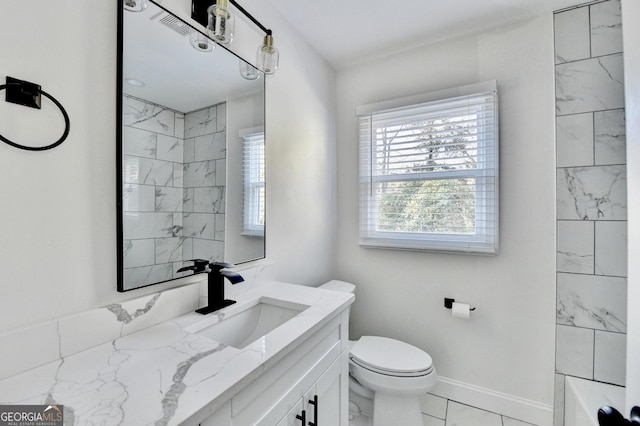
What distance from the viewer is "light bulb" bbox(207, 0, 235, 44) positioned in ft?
3.28

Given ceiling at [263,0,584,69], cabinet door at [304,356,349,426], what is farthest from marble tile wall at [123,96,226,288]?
ceiling at [263,0,584,69]

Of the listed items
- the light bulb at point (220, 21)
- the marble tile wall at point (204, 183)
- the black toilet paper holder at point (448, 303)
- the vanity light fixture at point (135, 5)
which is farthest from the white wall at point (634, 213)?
the vanity light fixture at point (135, 5)

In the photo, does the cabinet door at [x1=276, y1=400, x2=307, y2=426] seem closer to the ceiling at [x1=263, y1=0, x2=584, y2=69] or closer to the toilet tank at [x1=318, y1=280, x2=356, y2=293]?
the toilet tank at [x1=318, y1=280, x2=356, y2=293]

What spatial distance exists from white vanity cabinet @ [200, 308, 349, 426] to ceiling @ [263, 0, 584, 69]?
5.35 ft

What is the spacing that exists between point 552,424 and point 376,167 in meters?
1.83

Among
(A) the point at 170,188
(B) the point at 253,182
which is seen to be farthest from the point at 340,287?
(A) the point at 170,188

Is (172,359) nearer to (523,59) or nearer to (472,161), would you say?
(472,161)

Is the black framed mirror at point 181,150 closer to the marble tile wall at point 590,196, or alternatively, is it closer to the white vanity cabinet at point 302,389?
the white vanity cabinet at point 302,389

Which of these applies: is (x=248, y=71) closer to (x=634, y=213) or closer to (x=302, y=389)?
(x=302, y=389)

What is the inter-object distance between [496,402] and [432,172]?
4.81 ft

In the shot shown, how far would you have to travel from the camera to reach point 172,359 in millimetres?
733

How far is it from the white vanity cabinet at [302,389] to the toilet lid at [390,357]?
0.29m

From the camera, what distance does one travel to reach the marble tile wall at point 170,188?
0.93m

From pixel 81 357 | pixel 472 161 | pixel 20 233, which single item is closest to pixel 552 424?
pixel 472 161
